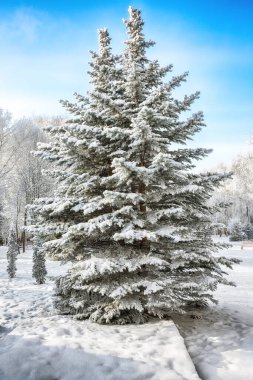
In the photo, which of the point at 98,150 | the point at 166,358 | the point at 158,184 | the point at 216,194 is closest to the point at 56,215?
the point at 98,150

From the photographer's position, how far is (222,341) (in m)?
5.68

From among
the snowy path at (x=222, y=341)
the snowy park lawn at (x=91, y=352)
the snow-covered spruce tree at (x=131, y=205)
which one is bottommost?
the snowy path at (x=222, y=341)

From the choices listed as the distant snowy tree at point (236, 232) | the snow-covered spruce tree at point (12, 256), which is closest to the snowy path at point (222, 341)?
the snow-covered spruce tree at point (12, 256)

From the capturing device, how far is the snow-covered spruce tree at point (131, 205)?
20.1ft

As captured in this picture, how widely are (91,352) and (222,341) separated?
2403 millimetres

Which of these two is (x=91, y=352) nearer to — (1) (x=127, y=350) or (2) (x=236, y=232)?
(1) (x=127, y=350)

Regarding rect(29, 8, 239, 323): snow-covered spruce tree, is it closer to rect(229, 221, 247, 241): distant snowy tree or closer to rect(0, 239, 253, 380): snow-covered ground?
rect(0, 239, 253, 380): snow-covered ground

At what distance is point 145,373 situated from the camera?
13.6 ft

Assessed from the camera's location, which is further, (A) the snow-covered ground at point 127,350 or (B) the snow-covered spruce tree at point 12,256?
(B) the snow-covered spruce tree at point 12,256

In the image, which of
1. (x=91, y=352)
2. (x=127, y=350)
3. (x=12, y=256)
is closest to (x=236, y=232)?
(x=12, y=256)

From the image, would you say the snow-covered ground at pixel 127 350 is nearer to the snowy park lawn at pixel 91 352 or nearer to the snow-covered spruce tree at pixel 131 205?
the snowy park lawn at pixel 91 352

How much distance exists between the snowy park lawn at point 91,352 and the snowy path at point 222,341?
35 centimetres

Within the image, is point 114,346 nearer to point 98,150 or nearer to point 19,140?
point 98,150

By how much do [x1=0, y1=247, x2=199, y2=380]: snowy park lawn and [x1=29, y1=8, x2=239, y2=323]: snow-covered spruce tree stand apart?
499 millimetres
